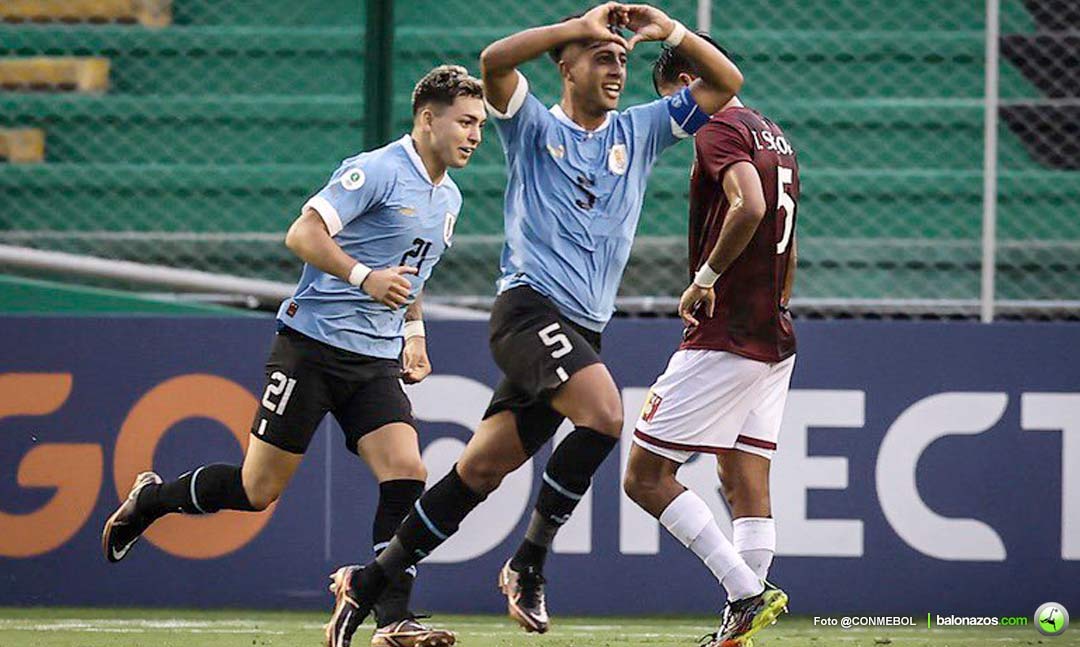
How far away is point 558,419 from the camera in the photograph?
635 cm

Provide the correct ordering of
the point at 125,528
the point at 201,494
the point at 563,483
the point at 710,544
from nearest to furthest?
the point at 710,544
the point at 563,483
the point at 201,494
the point at 125,528

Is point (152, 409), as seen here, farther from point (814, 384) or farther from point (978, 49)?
point (978, 49)

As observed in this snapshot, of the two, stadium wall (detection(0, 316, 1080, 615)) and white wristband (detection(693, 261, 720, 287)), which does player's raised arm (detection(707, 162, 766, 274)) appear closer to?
white wristband (detection(693, 261, 720, 287))

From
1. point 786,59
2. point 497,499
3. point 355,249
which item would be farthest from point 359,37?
point 355,249

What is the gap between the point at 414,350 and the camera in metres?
6.65

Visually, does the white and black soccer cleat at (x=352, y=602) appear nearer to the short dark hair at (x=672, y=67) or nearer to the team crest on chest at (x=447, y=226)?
the team crest on chest at (x=447, y=226)

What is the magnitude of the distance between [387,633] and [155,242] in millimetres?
4039

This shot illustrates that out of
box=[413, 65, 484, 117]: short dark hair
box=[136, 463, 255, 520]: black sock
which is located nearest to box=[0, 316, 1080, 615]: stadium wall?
box=[136, 463, 255, 520]: black sock

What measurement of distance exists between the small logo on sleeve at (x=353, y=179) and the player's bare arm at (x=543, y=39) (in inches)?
21.6

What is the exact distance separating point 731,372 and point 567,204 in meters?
0.83

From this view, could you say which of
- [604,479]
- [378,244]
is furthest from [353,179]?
[604,479]

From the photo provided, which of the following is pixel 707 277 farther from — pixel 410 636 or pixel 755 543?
pixel 410 636

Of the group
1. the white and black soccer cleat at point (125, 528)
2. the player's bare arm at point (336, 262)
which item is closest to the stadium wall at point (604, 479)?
the white and black soccer cleat at point (125, 528)

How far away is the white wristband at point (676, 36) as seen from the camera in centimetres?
601
